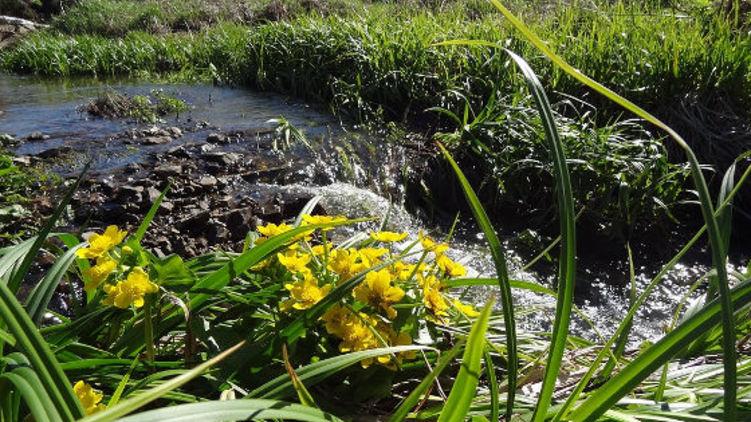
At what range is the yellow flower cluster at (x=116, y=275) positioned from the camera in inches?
41.7

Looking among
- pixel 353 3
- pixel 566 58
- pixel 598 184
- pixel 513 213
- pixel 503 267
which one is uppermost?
pixel 353 3

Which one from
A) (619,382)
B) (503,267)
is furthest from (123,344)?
(619,382)

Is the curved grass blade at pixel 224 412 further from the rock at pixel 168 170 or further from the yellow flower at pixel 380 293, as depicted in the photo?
the rock at pixel 168 170

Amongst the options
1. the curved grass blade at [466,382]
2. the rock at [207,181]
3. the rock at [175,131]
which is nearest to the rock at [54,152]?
the rock at [175,131]

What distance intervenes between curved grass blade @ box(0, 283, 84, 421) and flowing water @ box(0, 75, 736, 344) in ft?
5.32

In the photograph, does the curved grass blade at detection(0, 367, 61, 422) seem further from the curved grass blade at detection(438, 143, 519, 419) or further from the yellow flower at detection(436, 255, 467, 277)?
the yellow flower at detection(436, 255, 467, 277)

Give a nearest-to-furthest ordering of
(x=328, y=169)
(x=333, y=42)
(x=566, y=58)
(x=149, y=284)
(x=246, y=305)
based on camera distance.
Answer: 1. (x=149, y=284)
2. (x=246, y=305)
3. (x=328, y=169)
4. (x=566, y=58)
5. (x=333, y=42)

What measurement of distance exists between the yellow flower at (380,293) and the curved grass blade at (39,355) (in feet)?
1.76

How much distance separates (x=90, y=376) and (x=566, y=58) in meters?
4.46

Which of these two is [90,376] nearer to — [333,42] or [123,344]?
[123,344]

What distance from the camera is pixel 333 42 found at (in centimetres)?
576

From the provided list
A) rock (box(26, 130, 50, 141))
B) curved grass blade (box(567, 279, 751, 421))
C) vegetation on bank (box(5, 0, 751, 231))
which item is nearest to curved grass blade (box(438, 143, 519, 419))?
curved grass blade (box(567, 279, 751, 421))

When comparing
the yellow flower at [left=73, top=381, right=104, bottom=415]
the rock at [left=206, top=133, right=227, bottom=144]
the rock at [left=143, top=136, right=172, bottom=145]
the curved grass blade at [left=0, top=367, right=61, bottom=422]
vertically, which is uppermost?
the curved grass blade at [left=0, top=367, right=61, bottom=422]

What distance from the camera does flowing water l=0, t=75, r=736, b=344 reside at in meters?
3.21
